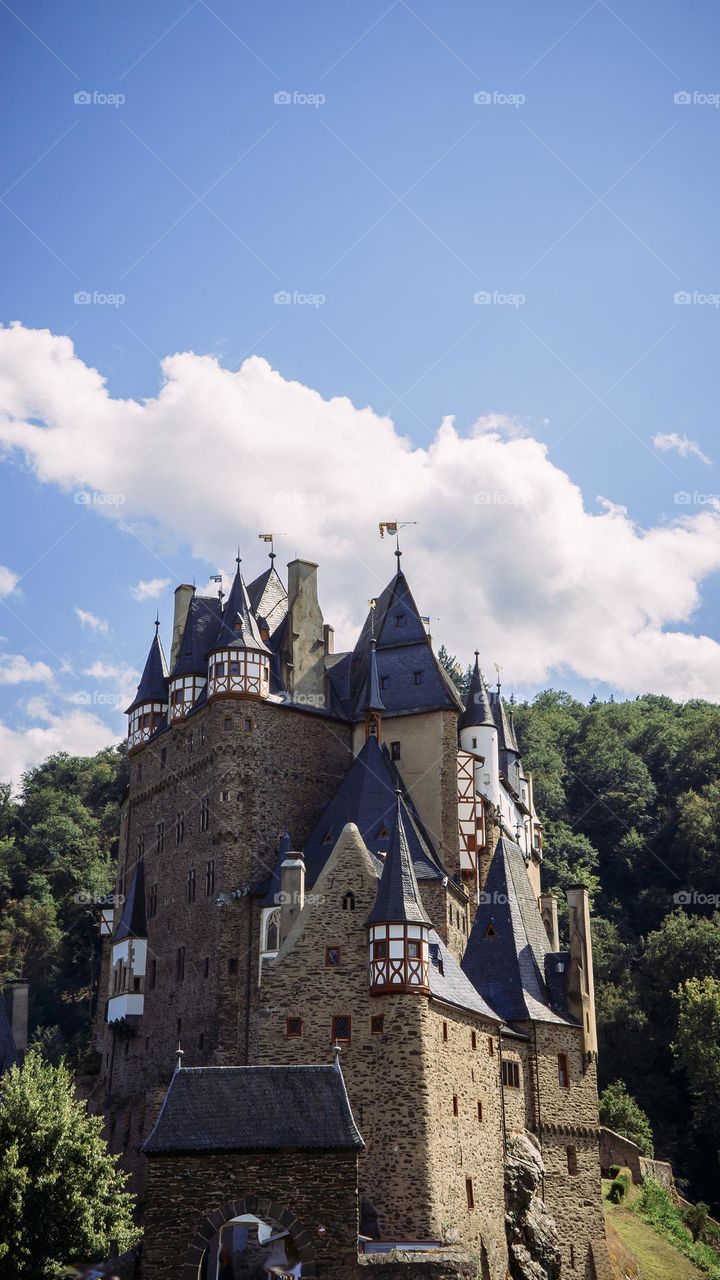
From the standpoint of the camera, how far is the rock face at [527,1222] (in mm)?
46656

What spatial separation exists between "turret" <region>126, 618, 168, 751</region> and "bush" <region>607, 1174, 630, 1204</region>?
25.5 meters

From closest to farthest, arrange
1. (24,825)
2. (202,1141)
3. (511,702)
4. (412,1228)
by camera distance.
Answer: (202,1141) → (412,1228) → (24,825) → (511,702)

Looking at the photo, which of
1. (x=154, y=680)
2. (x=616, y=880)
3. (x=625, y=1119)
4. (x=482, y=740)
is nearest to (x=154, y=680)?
(x=154, y=680)

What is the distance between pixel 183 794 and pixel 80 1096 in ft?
45.1

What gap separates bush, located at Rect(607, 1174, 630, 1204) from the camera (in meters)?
58.7

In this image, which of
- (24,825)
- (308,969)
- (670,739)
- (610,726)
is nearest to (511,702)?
(610,726)

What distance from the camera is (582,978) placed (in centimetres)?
5488

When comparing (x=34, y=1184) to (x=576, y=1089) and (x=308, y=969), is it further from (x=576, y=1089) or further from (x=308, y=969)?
(x=576, y=1089)

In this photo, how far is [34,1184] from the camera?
36.9 m

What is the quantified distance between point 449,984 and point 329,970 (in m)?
4.32

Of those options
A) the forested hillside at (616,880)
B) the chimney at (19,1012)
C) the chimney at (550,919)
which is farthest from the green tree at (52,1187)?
the forested hillside at (616,880)

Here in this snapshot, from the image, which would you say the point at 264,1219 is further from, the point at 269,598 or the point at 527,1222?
the point at 269,598

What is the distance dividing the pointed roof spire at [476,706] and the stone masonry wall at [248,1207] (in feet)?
107

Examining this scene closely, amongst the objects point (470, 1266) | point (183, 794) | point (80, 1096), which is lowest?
point (470, 1266)
